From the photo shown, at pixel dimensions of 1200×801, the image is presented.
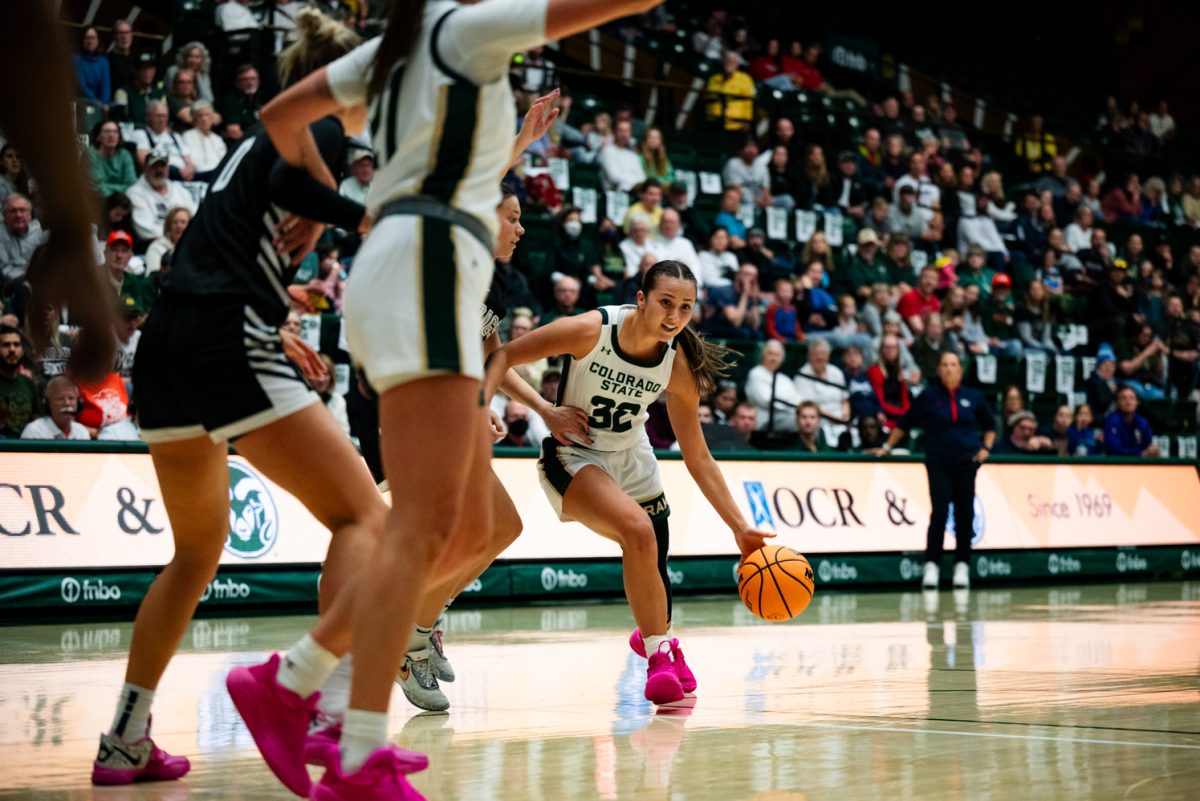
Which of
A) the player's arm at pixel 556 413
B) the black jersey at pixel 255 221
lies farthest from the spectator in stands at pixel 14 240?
the black jersey at pixel 255 221

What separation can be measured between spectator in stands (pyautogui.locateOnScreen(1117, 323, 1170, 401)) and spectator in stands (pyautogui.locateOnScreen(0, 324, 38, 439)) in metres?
15.2

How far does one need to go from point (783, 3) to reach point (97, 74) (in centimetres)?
1571

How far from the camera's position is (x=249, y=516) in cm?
1098

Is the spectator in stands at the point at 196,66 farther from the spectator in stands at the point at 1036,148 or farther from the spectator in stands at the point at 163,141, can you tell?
the spectator in stands at the point at 1036,148

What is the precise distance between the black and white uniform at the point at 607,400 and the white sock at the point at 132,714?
2.84 m

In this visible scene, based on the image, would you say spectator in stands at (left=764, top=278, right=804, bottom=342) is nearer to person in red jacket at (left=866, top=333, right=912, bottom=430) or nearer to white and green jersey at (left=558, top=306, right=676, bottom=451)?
person in red jacket at (left=866, top=333, right=912, bottom=430)

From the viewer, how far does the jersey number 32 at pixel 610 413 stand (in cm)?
672

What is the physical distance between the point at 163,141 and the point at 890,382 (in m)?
8.57

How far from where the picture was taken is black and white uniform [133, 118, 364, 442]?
12.7 feet

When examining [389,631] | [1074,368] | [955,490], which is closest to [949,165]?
[1074,368]

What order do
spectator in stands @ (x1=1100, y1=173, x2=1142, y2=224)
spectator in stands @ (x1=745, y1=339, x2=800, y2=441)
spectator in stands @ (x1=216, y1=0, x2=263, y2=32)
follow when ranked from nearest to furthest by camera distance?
spectator in stands @ (x1=745, y1=339, x2=800, y2=441)
spectator in stands @ (x1=216, y1=0, x2=263, y2=32)
spectator in stands @ (x1=1100, y1=173, x2=1142, y2=224)

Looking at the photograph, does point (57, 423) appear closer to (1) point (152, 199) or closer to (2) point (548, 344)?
(1) point (152, 199)

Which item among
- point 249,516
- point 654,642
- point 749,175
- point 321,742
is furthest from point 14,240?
point 749,175

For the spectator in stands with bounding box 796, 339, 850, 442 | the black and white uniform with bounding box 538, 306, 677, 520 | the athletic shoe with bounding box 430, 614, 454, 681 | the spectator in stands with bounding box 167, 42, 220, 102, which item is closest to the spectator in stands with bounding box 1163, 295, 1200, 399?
the spectator in stands with bounding box 796, 339, 850, 442
